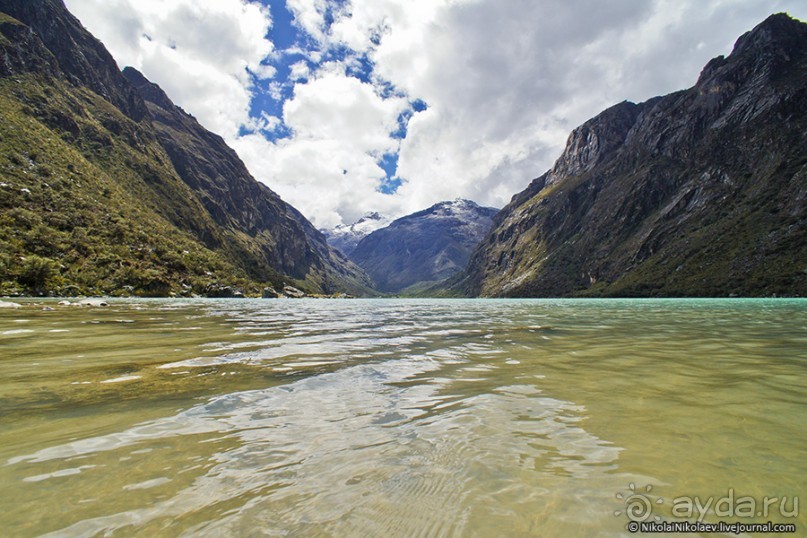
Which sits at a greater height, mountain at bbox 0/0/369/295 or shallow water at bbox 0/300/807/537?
→ mountain at bbox 0/0/369/295

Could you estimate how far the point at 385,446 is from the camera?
5199 mm

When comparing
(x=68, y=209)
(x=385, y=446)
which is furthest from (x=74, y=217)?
(x=385, y=446)

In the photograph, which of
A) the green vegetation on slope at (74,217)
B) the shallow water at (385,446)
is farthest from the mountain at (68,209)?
the shallow water at (385,446)

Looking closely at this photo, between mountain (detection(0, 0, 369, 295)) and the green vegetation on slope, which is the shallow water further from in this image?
the green vegetation on slope

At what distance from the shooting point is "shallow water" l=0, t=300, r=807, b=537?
341 centimetres

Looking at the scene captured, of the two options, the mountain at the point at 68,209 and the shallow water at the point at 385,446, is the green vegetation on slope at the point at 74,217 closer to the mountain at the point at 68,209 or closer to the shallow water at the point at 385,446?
the mountain at the point at 68,209

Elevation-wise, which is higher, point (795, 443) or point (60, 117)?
point (60, 117)

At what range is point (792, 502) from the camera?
3.55 metres

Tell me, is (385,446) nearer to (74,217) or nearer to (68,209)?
(74,217)

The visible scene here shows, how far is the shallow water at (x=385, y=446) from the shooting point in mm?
3406

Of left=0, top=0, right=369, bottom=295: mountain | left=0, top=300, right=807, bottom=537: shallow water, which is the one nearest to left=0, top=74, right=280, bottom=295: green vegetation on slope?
left=0, top=0, right=369, bottom=295: mountain

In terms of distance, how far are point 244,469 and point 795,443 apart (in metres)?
7.17

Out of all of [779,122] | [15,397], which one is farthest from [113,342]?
[779,122]

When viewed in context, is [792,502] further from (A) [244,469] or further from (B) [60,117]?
(B) [60,117]
